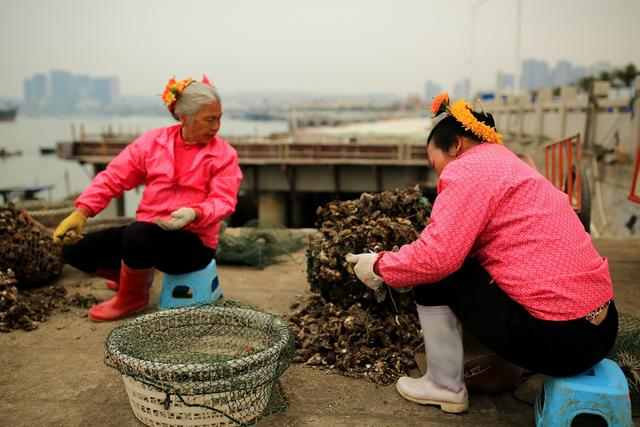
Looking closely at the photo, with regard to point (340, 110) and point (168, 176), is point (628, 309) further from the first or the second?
point (340, 110)

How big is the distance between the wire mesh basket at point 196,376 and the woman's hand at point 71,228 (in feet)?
3.29

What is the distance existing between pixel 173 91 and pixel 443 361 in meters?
2.20

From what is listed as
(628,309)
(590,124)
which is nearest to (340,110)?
(590,124)

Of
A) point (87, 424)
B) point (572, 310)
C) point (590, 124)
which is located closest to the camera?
point (572, 310)

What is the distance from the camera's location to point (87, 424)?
231cm

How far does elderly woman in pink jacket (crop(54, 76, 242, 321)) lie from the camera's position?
340cm

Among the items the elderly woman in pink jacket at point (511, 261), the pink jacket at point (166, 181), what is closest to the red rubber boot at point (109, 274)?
the pink jacket at point (166, 181)

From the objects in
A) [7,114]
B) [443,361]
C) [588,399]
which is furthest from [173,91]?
[7,114]

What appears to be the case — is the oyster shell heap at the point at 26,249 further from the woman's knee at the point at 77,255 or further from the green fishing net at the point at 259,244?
the green fishing net at the point at 259,244

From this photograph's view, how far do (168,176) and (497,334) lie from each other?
7.18ft

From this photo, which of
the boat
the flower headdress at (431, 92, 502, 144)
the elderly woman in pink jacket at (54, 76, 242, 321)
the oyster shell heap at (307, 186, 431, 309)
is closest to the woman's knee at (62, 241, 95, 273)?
the elderly woman in pink jacket at (54, 76, 242, 321)

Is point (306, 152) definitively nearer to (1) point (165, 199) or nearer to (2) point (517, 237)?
(1) point (165, 199)

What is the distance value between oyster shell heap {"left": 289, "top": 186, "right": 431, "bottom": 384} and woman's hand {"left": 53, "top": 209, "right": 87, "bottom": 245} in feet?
4.55

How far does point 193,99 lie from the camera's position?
3420 millimetres
